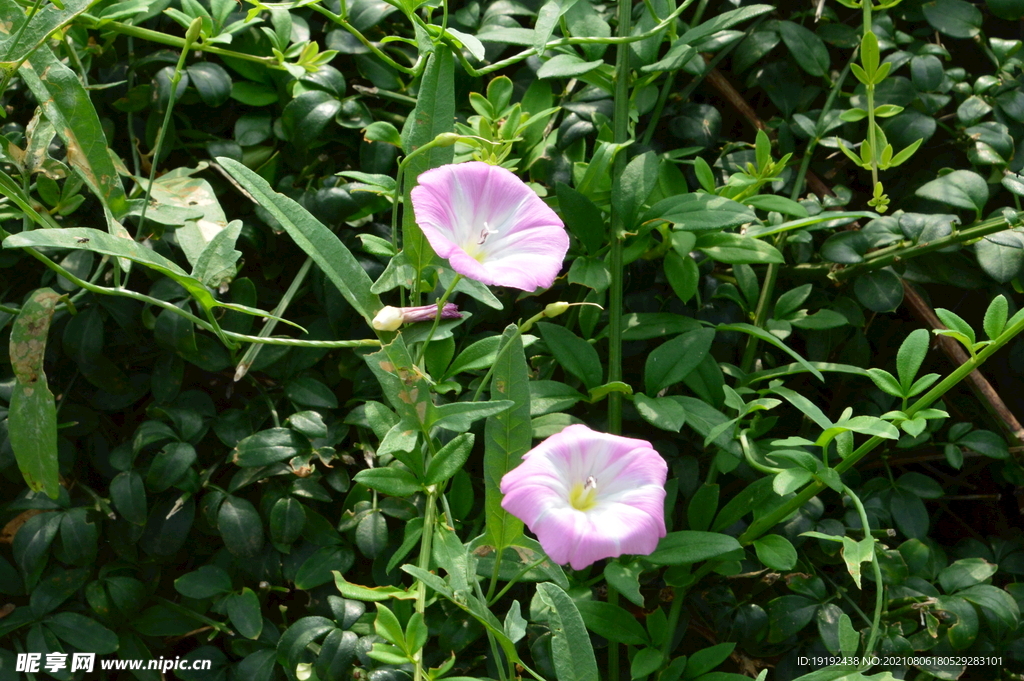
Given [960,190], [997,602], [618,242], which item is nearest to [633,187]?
[618,242]

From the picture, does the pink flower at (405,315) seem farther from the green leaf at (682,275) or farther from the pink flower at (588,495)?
the green leaf at (682,275)

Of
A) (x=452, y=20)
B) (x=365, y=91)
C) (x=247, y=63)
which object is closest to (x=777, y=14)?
(x=452, y=20)

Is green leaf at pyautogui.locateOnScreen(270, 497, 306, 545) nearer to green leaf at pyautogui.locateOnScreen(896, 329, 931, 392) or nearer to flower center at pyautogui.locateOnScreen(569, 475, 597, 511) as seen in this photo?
flower center at pyautogui.locateOnScreen(569, 475, 597, 511)

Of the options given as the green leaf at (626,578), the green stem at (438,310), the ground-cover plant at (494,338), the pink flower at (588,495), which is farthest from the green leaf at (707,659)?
the green stem at (438,310)

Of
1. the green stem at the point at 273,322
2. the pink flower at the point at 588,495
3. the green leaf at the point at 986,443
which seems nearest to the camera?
the pink flower at the point at 588,495

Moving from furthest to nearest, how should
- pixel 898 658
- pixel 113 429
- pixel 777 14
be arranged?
pixel 777 14, pixel 113 429, pixel 898 658

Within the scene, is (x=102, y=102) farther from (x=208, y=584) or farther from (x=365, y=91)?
(x=208, y=584)

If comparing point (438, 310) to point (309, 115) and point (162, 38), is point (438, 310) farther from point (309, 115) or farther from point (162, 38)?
point (162, 38)
